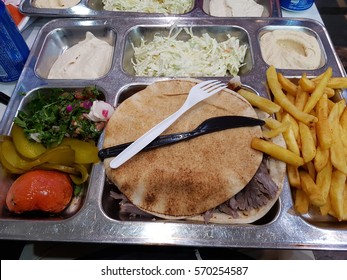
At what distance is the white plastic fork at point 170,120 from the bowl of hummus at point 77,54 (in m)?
0.88

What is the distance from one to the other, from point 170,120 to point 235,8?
6.18 ft

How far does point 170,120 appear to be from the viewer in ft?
6.23

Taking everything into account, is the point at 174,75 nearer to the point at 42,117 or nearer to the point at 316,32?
the point at 42,117

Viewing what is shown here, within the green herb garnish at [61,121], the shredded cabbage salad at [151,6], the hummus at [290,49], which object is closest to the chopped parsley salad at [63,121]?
the green herb garnish at [61,121]

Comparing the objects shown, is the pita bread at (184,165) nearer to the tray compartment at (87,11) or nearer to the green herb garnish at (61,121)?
the green herb garnish at (61,121)

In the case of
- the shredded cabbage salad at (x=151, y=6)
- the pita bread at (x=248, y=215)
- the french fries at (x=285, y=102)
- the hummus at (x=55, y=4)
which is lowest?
the pita bread at (x=248, y=215)

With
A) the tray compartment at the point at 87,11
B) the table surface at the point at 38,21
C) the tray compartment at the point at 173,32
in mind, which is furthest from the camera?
the table surface at the point at 38,21

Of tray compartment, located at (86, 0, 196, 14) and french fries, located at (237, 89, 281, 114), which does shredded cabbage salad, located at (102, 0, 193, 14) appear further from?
french fries, located at (237, 89, 281, 114)

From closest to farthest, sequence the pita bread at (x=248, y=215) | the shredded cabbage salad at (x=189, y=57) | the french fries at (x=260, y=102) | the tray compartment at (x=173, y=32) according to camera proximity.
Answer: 1. the pita bread at (x=248, y=215)
2. the french fries at (x=260, y=102)
3. the shredded cabbage salad at (x=189, y=57)
4. the tray compartment at (x=173, y=32)

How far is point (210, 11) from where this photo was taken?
121 inches

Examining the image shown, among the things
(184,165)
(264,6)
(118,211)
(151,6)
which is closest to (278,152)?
(184,165)

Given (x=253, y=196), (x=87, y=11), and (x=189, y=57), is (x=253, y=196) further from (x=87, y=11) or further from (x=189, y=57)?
(x=87, y=11)

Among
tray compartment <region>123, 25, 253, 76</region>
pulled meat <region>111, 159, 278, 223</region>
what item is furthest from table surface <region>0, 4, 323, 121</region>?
pulled meat <region>111, 159, 278, 223</region>

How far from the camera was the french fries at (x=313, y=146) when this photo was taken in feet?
5.43
